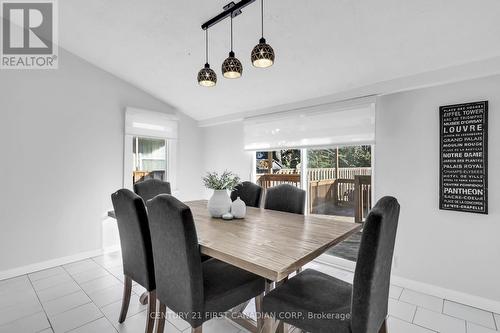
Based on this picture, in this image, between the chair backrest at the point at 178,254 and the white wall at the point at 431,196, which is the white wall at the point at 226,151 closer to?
the white wall at the point at 431,196

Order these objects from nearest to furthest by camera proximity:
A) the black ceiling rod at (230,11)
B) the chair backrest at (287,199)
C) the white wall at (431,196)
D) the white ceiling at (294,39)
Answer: the white ceiling at (294,39)
the black ceiling rod at (230,11)
the white wall at (431,196)
the chair backrest at (287,199)

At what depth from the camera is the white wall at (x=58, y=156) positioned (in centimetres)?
294

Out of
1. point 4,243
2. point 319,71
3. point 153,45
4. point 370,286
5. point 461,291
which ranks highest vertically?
point 153,45

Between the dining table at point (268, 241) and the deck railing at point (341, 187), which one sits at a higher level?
the deck railing at point (341, 187)

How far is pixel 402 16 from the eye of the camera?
192 cm

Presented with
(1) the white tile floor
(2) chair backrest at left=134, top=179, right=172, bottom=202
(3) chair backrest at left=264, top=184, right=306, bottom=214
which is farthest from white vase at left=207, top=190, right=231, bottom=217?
(2) chair backrest at left=134, top=179, right=172, bottom=202

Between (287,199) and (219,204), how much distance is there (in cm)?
76

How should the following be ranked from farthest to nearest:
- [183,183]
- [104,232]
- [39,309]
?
[183,183] < [104,232] < [39,309]

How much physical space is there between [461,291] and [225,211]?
90.1 inches

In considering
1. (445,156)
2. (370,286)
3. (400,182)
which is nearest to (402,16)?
(445,156)

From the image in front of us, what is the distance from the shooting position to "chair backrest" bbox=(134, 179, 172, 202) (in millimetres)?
3059

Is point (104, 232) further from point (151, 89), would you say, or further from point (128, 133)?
point (151, 89)

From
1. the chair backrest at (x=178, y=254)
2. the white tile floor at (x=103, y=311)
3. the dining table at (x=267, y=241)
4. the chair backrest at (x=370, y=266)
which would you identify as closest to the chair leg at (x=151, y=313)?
the white tile floor at (x=103, y=311)

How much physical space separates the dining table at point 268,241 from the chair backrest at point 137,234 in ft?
1.24
